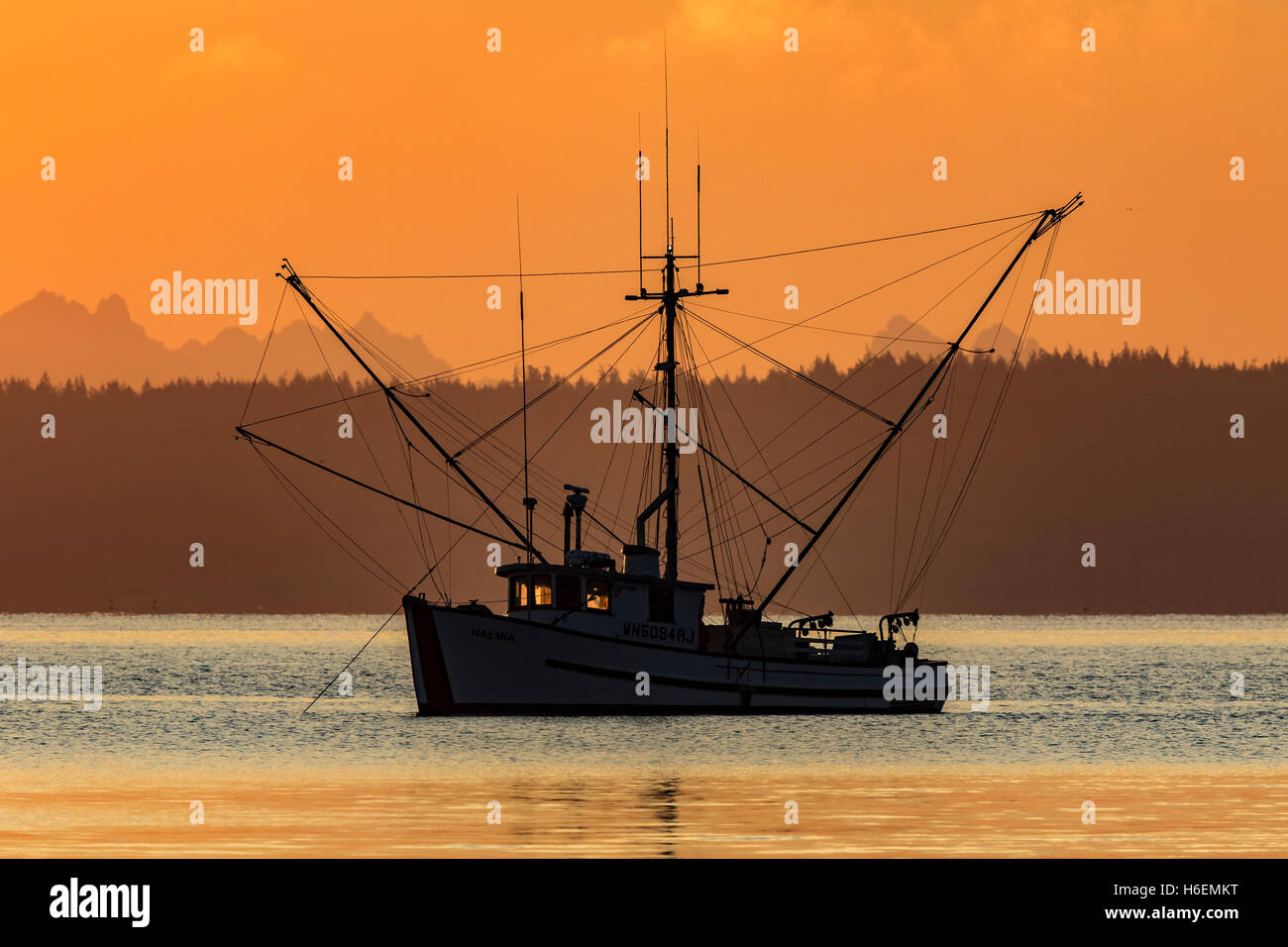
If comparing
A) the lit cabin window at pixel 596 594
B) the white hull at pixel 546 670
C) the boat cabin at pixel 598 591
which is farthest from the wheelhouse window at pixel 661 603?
the lit cabin window at pixel 596 594

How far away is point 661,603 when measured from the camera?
2098 inches

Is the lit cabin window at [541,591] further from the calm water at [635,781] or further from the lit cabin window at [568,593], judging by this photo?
the calm water at [635,781]

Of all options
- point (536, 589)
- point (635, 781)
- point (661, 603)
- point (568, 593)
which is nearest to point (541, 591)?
point (536, 589)

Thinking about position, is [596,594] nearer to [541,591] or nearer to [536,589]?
[541,591]

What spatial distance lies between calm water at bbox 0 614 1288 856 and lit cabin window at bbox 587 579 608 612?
12.7 feet

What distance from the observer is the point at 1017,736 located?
59.4 meters

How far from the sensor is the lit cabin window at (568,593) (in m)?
52.4

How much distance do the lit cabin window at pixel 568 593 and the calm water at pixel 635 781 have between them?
156 inches

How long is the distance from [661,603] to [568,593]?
3.00 m

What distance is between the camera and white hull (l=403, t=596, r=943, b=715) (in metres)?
52.7

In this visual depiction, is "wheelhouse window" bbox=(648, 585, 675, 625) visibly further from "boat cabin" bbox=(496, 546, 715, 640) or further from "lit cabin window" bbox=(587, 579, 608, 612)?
"lit cabin window" bbox=(587, 579, 608, 612)
